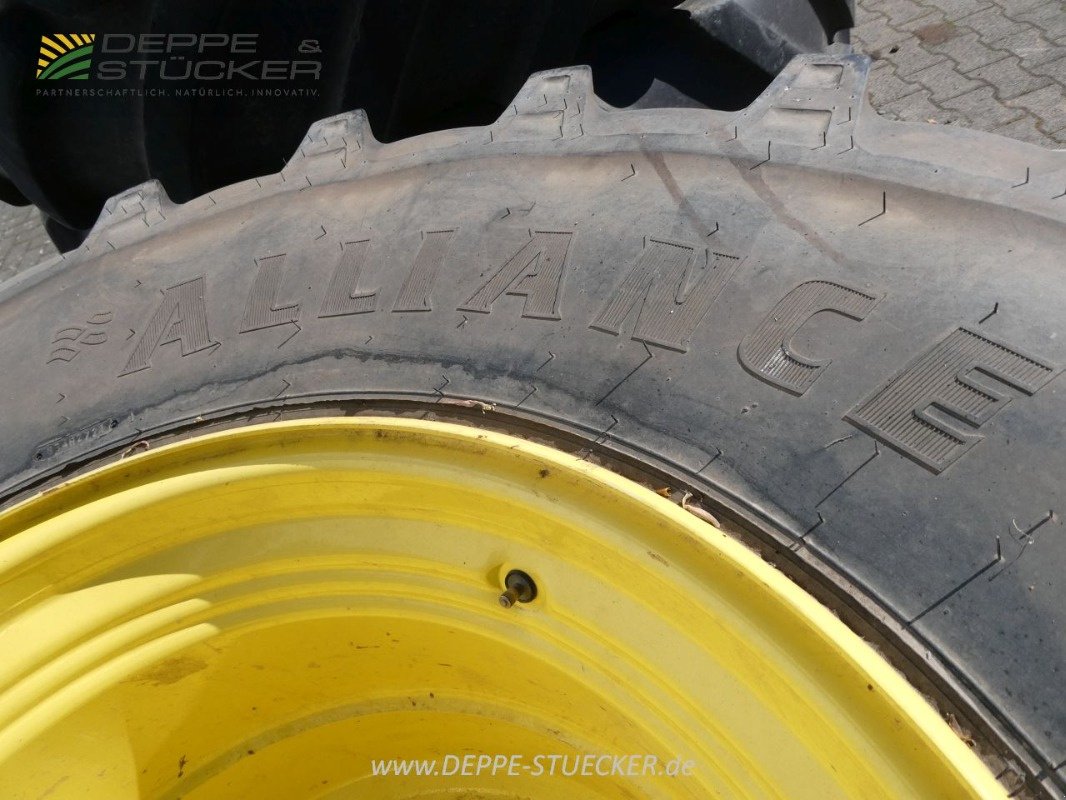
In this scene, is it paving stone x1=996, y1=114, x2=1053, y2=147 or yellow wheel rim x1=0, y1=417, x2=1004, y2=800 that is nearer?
yellow wheel rim x1=0, y1=417, x2=1004, y2=800

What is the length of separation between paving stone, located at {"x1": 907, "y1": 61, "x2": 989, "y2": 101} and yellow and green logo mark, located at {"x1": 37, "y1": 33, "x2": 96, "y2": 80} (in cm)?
191

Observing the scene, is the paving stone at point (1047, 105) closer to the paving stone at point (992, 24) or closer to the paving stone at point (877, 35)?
the paving stone at point (992, 24)

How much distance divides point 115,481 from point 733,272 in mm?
589

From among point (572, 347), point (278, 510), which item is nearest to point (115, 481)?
point (278, 510)

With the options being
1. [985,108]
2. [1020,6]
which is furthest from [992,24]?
[985,108]

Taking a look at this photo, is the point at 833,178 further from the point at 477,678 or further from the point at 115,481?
the point at 115,481

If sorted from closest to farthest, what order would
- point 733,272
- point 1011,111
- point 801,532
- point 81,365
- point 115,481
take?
point 801,532 → point 733,272 → point 115,481 → point 81,365 → point 1011,111

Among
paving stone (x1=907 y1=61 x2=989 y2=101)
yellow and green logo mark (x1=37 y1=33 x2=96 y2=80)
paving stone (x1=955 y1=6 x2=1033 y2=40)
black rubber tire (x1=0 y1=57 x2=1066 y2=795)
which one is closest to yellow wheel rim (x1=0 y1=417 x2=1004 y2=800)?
black rubber tire (x1=0 y1=57 x2=1066 y2=795)

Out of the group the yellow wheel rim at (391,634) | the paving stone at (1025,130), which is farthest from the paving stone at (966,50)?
the yellow wheel rim at (391,634)

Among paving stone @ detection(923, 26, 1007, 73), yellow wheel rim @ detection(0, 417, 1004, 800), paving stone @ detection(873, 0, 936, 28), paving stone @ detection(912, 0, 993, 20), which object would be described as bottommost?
yellow wheel rim @ detection(0, 417, 1004, 800)

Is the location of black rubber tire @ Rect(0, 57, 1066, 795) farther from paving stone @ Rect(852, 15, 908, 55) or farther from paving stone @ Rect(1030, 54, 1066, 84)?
paving stone @ Rect(852, 15, 908, 55)

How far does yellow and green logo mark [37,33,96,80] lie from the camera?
3.73 ft

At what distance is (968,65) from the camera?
2.19m

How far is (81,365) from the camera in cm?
95
